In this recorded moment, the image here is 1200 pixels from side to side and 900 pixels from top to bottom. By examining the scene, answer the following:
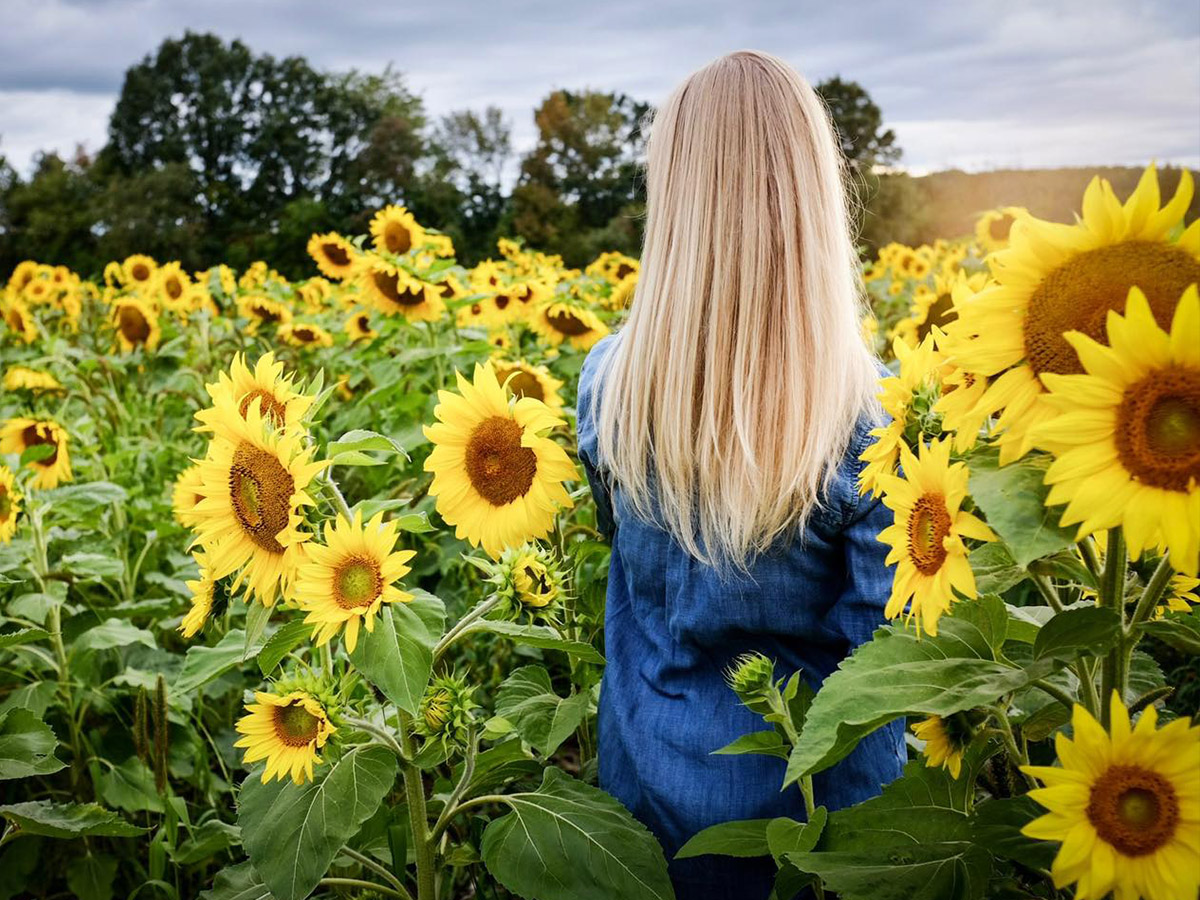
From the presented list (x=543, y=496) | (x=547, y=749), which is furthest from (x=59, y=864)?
(x=543, y=496)

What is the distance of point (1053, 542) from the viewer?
0.91 m

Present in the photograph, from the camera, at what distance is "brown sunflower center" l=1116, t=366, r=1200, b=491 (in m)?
0.83

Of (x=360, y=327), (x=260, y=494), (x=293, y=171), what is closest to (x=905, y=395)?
(x=260, y=494)

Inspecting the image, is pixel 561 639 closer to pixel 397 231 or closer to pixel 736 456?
pixel 736 456

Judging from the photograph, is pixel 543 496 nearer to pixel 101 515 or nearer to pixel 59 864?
pixel 59 864

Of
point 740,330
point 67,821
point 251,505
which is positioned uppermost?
point 740,330

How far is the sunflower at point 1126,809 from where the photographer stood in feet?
3.06

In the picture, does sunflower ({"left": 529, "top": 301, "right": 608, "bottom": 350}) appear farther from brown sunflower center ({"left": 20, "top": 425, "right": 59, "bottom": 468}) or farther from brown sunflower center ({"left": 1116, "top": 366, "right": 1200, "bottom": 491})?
brown sunflower center ({"left": 1116, "top": 366, "right": 1200, "bottom": 491})

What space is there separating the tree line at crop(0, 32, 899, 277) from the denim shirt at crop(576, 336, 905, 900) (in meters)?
9.15

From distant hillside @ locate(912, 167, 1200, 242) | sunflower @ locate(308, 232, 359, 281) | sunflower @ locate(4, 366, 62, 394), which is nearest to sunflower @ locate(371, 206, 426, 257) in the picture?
sunflower @ locate(308, 232, 359, 281)

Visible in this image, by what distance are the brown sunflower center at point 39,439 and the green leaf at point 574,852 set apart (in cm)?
217

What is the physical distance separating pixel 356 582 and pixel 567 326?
93.2 inches

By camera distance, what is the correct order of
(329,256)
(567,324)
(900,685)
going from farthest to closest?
(329,256)
(567,324)
(900,685)

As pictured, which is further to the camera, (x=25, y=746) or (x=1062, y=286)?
(x=25, y=746)
